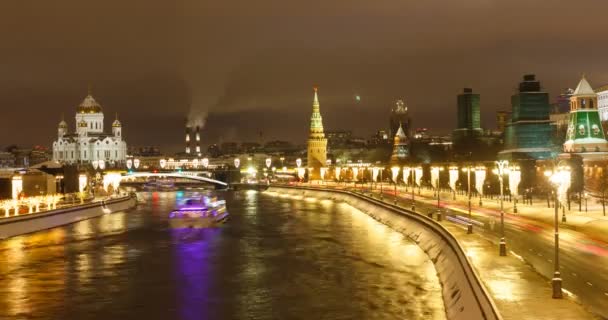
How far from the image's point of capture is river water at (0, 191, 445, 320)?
2733 cm

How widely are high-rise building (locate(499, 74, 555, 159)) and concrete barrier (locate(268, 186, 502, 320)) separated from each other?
180 ft

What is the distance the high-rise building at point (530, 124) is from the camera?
116 m

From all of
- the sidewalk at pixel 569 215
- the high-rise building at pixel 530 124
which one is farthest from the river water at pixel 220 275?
the high-rise building at pixel 530 124

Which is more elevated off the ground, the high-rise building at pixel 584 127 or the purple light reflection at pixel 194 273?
the high-rise building at pixel 584 127

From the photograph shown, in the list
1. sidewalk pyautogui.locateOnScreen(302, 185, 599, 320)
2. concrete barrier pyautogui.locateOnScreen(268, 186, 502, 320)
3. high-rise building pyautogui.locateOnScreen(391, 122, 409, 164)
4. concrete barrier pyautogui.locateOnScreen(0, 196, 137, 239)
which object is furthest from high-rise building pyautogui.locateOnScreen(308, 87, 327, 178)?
sidewalk pyautogui.locateOnScreen(302, 185, 599, 320)

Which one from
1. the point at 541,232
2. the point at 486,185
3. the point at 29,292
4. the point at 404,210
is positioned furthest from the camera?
the point at 486,185

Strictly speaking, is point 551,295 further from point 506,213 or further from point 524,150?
point 524,150

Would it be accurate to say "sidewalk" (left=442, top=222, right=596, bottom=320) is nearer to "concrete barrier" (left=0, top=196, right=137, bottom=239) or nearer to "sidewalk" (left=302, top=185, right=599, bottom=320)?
"sidewalk" (left=302, top=185, right=599, bottom=320)

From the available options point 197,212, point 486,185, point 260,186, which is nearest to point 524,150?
point 486,185

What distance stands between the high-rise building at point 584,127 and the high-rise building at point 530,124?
46.3m

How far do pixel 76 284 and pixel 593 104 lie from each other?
52.0 m

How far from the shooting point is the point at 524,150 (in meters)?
116

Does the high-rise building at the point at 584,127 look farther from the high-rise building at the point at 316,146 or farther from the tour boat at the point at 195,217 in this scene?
the high-rise building at the point at 316,146


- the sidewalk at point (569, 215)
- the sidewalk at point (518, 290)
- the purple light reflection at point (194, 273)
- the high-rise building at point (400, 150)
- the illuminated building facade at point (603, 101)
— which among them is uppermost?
the illuminated building facade at point (603, 101)
